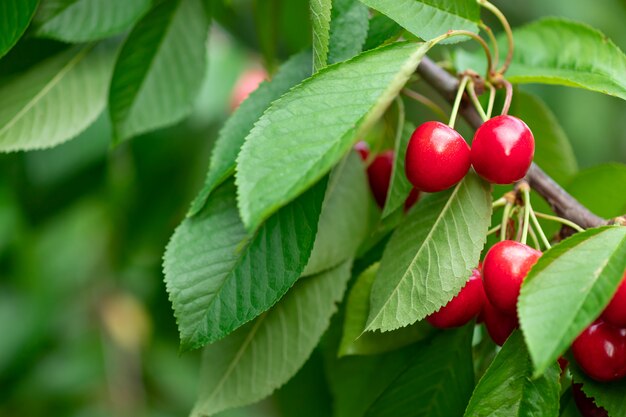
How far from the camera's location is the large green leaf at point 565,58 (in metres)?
0.89

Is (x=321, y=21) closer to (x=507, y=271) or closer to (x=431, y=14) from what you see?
(x=431, y=14)

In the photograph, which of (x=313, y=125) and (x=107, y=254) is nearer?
(x=313, y=125)

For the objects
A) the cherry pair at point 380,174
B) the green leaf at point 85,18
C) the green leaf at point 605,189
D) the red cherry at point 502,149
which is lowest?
the green leaf at point 605,189

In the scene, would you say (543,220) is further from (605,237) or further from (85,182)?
(85,182)

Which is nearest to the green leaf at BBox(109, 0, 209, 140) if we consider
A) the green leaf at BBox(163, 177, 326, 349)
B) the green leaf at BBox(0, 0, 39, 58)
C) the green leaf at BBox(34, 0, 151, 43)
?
the green leaf at BBox(34, 0, 151, 43)

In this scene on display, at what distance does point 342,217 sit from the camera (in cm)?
99

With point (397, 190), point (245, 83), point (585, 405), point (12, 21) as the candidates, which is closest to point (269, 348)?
point (397, 190)

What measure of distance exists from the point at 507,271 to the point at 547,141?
472 mm

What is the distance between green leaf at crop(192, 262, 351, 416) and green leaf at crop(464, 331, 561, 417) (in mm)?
244

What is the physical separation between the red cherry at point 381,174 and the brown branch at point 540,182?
12 centimetres

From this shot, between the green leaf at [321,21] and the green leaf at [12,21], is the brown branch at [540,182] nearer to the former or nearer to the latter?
the green leaf at [321,21]

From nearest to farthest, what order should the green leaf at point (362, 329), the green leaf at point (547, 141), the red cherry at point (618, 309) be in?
the red cherry at point (618, 309)
the green leaf at point (362, 329)
the green leaf at point (547, 141)

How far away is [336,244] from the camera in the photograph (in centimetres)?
96

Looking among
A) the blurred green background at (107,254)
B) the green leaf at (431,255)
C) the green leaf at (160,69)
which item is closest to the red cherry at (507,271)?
the green leaf at (431,255)
